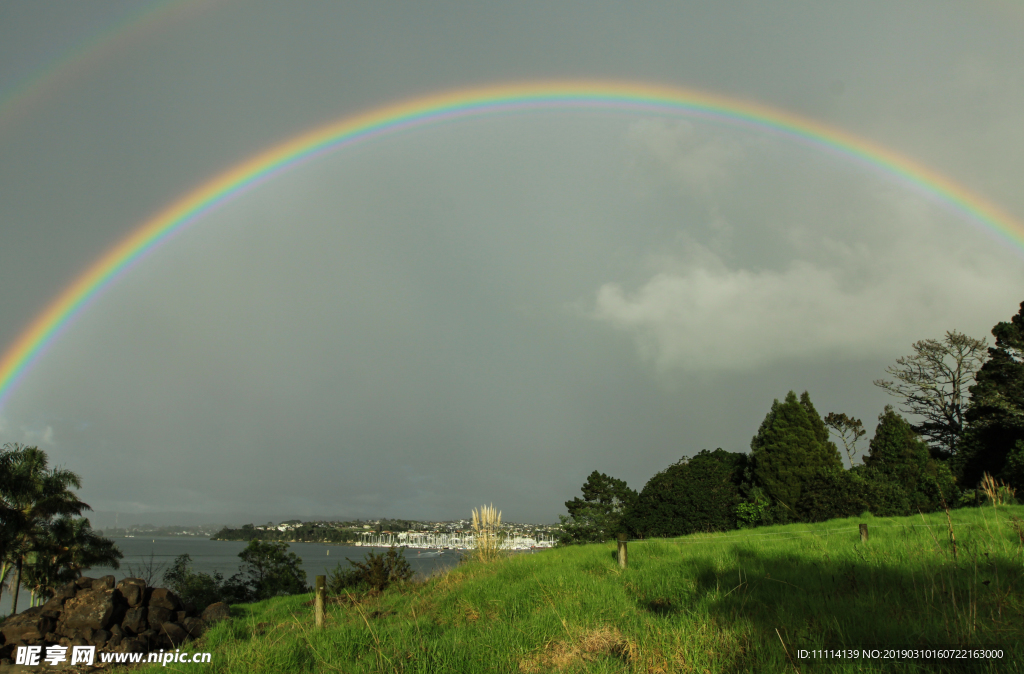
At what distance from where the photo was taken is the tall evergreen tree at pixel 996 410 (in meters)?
25.4

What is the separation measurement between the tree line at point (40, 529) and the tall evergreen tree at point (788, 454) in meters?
33.2

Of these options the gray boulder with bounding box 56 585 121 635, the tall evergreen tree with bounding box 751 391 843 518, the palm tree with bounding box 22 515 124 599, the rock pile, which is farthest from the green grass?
the palm tree with bounding box 22 515 124 599

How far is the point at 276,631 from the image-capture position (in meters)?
8.80

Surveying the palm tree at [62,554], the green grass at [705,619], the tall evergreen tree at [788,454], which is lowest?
the palm tree at [62,554]

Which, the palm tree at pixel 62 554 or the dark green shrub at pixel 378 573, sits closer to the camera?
the dark green shrub at pixel 378 573

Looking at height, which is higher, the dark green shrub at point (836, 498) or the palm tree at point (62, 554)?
the dark green shrub at point (836, 498)

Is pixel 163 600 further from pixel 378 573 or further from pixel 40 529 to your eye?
pixel 40 529

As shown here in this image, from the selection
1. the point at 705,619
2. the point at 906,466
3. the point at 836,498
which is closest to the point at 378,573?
the point at 705,619

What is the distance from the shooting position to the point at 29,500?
78.7 ft

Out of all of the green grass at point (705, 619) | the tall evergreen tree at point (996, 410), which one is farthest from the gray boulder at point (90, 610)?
the tall evergreen tree at point (996, 410)

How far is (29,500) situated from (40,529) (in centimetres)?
210

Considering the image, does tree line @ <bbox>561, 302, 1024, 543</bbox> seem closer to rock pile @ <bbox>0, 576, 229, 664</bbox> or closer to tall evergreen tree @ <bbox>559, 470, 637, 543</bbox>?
tall evergreen tree @ <bbox>559, 470, 637, 543</bbox>

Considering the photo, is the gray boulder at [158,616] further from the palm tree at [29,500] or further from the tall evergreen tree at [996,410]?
the tall evergreen tree at [996,410]

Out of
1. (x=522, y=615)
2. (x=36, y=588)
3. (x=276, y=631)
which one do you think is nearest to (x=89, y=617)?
(x=276, y=631)
